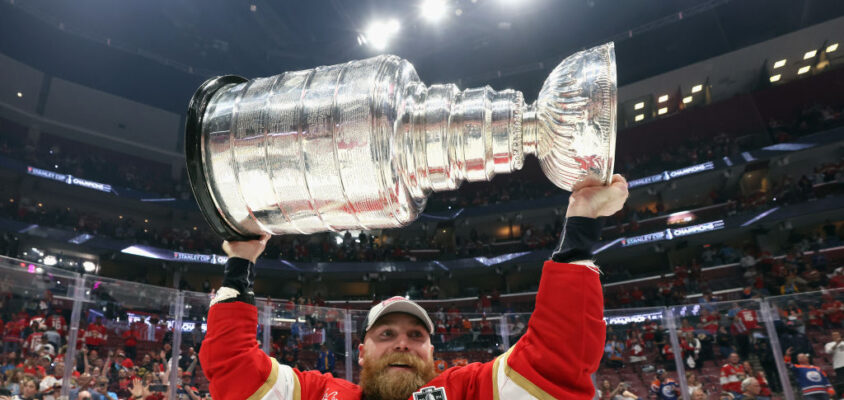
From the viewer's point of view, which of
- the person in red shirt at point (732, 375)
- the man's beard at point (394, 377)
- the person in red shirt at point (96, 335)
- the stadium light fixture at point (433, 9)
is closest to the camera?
the man's beard at point (394, 377)

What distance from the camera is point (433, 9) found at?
1739cm

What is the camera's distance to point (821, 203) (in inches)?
610

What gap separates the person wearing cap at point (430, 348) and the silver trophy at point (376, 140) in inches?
6.1

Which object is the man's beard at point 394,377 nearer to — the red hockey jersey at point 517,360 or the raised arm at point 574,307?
the red hockey jersey at point 517,360

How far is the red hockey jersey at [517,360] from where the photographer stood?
1044mm

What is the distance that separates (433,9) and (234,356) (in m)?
17.4

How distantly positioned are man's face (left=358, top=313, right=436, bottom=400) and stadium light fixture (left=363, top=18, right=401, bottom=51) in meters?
17.1

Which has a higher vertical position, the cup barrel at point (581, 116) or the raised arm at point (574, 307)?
the cup barrel at point (581, 116)

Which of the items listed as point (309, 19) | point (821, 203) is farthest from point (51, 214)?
point (821, 203)

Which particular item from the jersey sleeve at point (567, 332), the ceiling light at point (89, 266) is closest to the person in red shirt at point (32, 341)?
the jersey sleeve at point (567, 332)

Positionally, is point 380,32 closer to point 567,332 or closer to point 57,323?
point 57,323

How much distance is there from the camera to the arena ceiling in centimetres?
1761

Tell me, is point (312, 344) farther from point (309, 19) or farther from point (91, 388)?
point (309, 19)

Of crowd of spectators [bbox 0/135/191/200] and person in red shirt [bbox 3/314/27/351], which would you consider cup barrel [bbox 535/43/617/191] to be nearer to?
person in red shirt [bbox 3/314/27/351]
